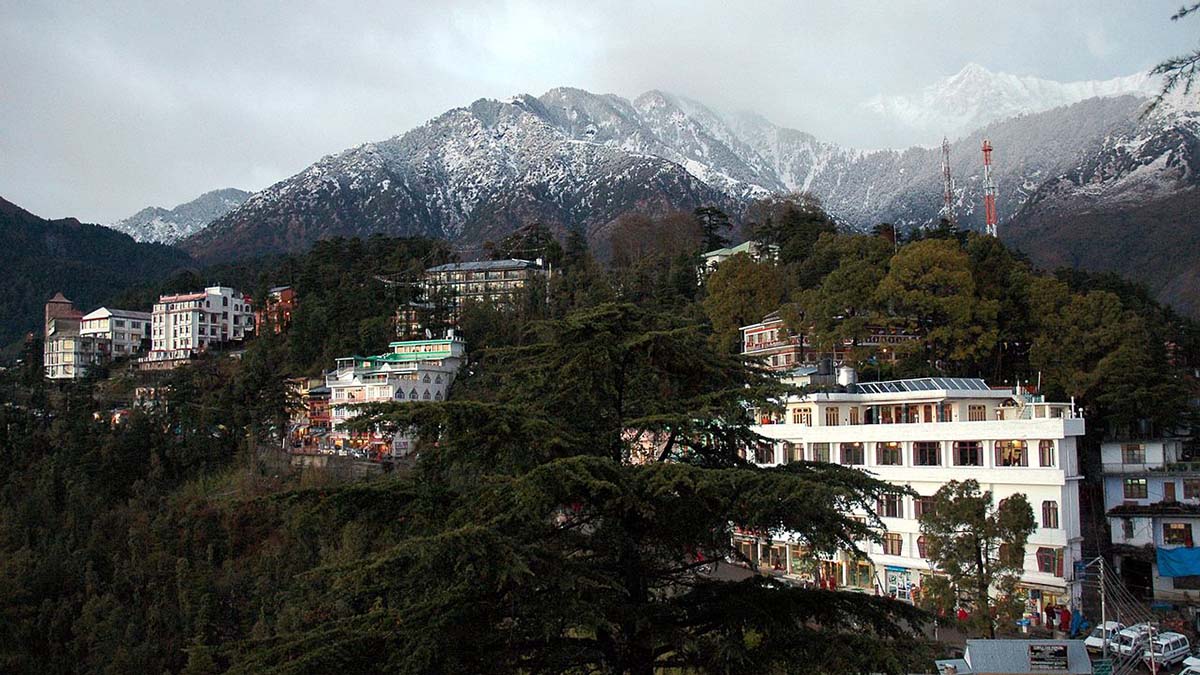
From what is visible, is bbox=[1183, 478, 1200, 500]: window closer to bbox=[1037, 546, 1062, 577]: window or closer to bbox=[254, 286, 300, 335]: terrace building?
bbox=[1037, 546, 1062, 577]: window

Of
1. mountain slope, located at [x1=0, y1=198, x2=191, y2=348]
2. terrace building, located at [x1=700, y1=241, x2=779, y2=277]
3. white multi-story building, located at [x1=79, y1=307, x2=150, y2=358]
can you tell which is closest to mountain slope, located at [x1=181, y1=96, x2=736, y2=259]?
mountain slope, located at [x1=0, y1=198, x2=191, y2=348]

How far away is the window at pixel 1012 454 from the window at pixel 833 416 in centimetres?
493

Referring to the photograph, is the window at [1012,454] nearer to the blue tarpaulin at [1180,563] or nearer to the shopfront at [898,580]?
the shopfront at [898,580]

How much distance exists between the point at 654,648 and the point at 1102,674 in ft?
42.3

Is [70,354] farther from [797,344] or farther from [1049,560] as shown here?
[1049,560]

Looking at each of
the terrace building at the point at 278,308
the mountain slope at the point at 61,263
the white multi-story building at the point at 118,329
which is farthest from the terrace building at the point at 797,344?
the mountain slope at the point at 61,263

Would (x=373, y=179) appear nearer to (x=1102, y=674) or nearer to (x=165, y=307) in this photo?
(x=165, y=307)

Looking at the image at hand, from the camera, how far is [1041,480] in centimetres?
2222

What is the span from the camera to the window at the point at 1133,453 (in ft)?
86.2

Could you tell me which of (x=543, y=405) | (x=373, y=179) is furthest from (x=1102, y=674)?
(x=373, y=179)

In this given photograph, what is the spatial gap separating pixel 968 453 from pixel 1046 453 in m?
2.07

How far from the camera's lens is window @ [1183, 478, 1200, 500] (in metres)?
24.3

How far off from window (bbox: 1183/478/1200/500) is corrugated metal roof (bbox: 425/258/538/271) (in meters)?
39.5

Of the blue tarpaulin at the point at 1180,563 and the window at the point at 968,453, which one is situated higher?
the window at the point at 968,453
